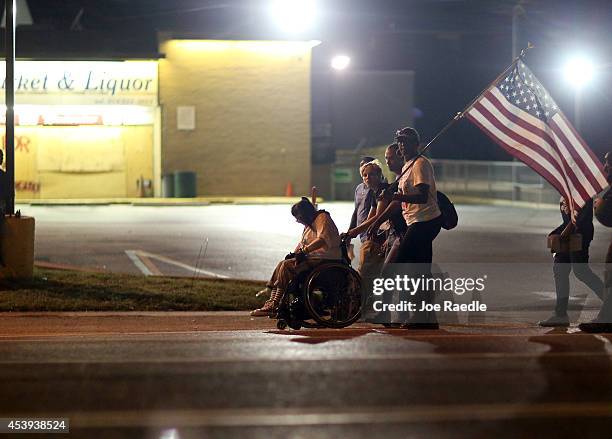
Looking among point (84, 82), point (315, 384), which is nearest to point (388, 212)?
point (315, 384)

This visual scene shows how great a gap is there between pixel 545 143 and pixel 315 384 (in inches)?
188

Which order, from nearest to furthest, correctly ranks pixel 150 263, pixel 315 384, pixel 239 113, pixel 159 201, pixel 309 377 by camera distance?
1. pixel 315 384
2. pixel 309 377
3. pixel 150 263
4. pixel 159 201
5. pixel 239 113

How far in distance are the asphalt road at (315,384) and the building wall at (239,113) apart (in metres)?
29.9

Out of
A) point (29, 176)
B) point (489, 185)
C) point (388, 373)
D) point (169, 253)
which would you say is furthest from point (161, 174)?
point (388, 373)

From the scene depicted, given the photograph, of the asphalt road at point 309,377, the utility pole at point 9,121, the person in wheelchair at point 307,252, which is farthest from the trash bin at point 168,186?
the person in wheelchair at point 307,252

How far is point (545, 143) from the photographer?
1221cm

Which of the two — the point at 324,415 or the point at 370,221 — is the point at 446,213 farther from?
the point at 324,415

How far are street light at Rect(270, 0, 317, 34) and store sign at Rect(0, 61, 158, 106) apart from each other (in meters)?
4.65

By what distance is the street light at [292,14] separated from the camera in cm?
3747

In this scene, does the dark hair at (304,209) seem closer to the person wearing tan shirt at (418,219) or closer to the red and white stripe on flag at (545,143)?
the person wearing tan shirt at (418,219)

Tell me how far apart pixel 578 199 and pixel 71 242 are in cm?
1282

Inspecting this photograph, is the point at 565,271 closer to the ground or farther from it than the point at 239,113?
closer to the ground

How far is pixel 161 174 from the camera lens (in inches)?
1587

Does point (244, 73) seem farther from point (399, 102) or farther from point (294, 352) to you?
point (294, 352)
